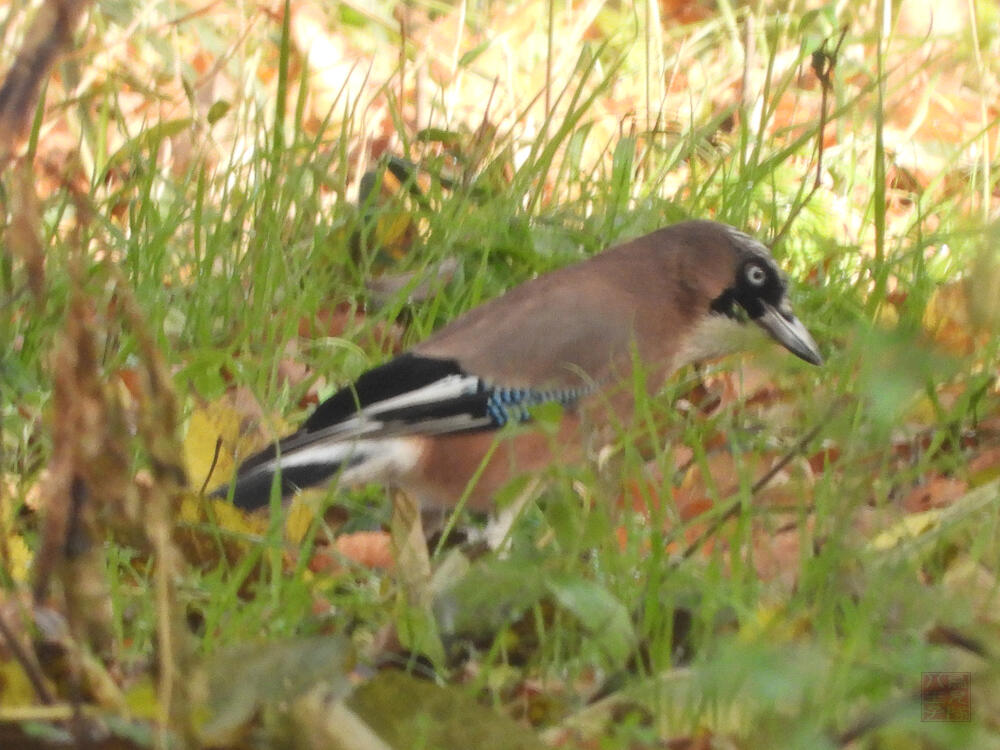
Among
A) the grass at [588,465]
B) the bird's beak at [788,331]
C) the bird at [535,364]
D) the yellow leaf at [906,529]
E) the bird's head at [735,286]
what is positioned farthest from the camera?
the bird's head at [735,286]

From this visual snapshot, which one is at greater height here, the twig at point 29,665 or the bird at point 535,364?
the twig at point 29,665

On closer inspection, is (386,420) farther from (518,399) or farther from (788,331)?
(788,331)

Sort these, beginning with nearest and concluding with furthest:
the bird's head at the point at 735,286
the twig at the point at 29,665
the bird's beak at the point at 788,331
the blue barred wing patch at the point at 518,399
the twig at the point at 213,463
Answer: the twig at the point at 29,665 → the twig at the point at 213,463 → the blue barred wing patch at the point at 518,399 → the bird's beak at the point at 788,331 → the bird's head at the point at 735,286

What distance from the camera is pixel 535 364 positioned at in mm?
3557

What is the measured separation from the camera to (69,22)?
1699mm

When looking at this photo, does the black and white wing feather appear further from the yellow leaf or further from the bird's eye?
the yellow leaf

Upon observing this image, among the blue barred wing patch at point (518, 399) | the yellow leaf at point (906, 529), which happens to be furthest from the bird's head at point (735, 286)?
the yellow leaf at point (906, 529)

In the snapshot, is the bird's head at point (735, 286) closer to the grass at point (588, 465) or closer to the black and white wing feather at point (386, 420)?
the grass at point (588, 465)

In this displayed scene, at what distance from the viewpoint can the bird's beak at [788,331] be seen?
3.71 meters

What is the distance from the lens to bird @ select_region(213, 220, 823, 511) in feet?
10.6
